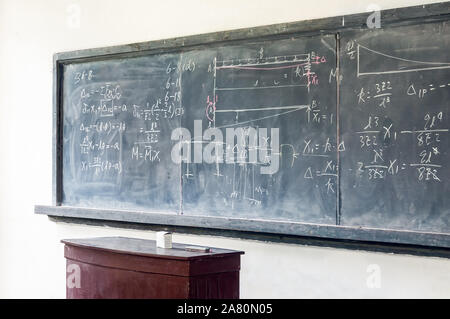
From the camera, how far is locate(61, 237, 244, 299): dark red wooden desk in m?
2.86

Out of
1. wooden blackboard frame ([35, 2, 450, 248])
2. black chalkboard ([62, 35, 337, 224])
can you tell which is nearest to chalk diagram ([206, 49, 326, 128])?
black chalkboard ([62, 35, 337, 224])

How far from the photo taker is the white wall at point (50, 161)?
3145 mm

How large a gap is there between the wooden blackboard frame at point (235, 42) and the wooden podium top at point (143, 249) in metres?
0.32

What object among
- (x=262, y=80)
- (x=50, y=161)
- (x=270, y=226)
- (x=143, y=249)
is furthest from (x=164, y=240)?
(x=50, y=161)

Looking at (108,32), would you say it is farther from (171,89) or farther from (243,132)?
(243,132)

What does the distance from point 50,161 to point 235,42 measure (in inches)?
63.7

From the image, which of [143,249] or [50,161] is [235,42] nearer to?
[143,249]

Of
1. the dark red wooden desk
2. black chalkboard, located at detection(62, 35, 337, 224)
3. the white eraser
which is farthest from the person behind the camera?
black chalkboard, located at detection(62, 35, 337, 224)

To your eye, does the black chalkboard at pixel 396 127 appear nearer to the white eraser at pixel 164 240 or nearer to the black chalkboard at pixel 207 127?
the black chalkboard at pixel 207 127

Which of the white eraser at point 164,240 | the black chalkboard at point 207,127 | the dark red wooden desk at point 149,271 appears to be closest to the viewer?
the dark red wooden desk at point 149,271

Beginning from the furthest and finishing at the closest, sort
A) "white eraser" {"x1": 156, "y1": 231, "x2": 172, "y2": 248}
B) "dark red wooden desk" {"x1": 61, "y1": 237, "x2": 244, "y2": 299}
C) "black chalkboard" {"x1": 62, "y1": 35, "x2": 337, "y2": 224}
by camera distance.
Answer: "black chalkboard" {"x1": 62, "y1": 35, "x2": 337, "y2": 224} → "white eraser" {"x1": 156, "y1": 231, "x2": 172, "y2": 248} → "dark red wooden desk" {"x1": 61, "y1": 237, "x2": 244, "y2": 299}

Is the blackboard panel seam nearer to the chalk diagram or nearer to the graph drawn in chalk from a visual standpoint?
the chalk diagram

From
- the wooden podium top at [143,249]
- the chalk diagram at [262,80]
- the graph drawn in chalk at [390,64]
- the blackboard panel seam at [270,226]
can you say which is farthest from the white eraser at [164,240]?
the graph drawn in chalk at [390,64]

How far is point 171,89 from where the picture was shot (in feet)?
12.5
